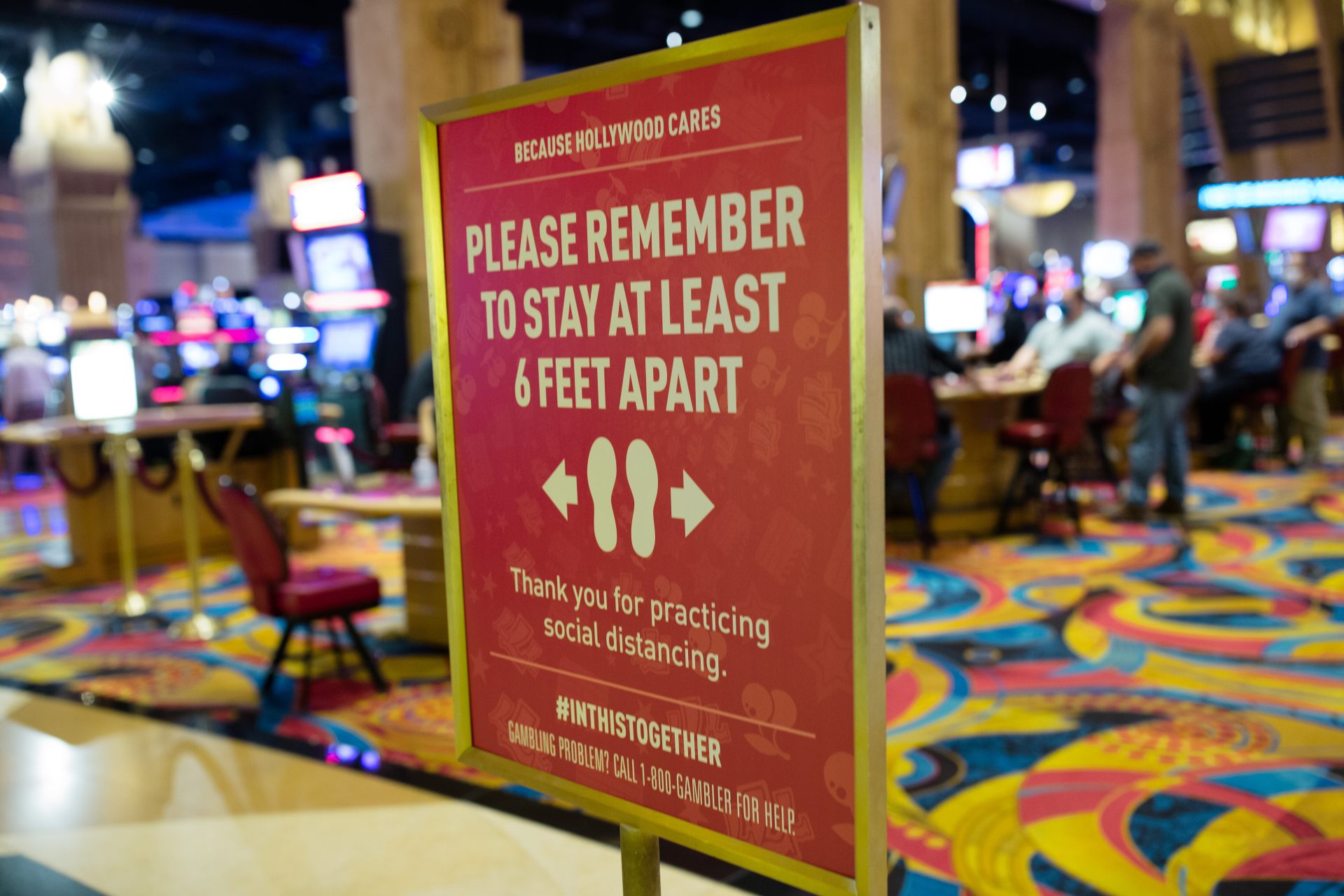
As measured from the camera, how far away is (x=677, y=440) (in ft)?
4.35

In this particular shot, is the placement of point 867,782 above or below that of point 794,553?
below

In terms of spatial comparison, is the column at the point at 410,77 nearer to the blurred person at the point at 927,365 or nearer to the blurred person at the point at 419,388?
the blurred person at the point at 419,388

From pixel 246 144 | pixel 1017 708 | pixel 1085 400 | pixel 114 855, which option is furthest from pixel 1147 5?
pixel 246 144

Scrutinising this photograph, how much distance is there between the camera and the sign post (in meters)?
1.17

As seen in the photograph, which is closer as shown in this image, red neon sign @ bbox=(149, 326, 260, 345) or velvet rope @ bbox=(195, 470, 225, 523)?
velvet rope @ bbox=(195, 470, 225, 523)

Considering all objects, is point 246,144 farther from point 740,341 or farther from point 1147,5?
point 740,341

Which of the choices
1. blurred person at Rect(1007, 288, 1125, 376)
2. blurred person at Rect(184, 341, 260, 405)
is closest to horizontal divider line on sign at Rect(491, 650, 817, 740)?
blurred person at Rect(1007, 288, 1125, 376)

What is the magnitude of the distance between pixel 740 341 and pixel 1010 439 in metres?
5.82

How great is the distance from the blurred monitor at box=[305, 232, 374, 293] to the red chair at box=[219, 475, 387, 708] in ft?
16.3

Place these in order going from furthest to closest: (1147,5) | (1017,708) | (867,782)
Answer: (1147,5), (1017,708), (867,782)

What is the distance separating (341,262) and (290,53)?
6439mm

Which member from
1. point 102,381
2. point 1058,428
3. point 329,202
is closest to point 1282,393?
point 1058,428

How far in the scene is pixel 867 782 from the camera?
1.18 m

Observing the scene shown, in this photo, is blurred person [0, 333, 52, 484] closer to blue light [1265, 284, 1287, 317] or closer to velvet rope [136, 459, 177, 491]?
velvet rope [136, 459, 177, 491]
